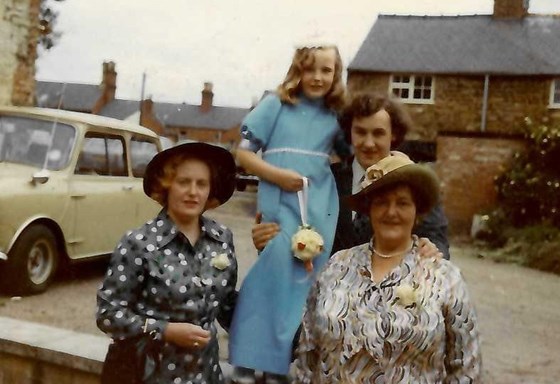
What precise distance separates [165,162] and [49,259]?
4.63 m

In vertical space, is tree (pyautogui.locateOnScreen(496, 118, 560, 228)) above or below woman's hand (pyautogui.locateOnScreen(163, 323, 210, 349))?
above

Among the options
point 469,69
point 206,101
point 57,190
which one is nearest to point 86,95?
point 206,101

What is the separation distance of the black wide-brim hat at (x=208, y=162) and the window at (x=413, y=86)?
19496mm

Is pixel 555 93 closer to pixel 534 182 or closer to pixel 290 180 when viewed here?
pixel 534 182

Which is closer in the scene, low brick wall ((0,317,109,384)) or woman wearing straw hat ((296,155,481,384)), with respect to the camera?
woman wearing straw hat ((296,155,481,384))

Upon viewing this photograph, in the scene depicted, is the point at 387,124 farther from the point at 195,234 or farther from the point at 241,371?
the point at 241,371

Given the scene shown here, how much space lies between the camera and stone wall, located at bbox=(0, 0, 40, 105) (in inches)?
361

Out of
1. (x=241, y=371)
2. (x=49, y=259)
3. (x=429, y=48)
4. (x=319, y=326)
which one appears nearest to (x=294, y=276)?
(x=241, y=371)

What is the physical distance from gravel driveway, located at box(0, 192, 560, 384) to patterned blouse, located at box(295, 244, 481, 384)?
2968 millimetres

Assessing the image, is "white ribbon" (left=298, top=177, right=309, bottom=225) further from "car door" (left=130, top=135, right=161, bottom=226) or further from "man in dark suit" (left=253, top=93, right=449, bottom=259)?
"car door" (left=130, top=135, right=161, bottom=226)

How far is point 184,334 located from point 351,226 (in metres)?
0.87

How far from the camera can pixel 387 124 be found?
236 cm

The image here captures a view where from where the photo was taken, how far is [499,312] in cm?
759

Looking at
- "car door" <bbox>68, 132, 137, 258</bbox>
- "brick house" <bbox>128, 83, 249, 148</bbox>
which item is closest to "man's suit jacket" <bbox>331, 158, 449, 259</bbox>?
"car door" <bbox>68, 132, 137, 258</bbox>
